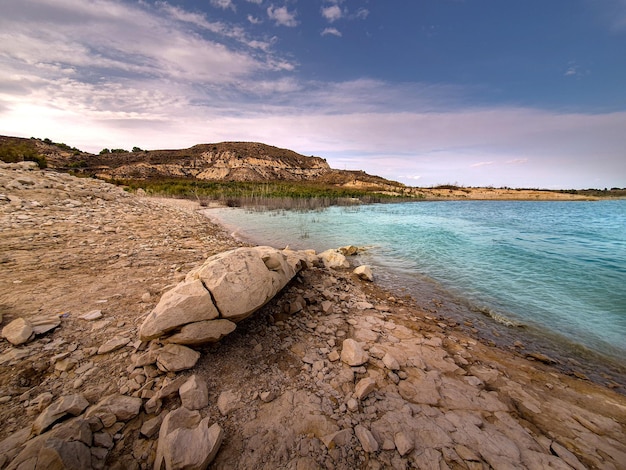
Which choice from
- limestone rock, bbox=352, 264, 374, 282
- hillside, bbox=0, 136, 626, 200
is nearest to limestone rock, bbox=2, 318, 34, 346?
limestone rock, bbox=352, 264, 374, 282

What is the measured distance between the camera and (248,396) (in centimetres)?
233

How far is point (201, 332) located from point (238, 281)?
0.66 m

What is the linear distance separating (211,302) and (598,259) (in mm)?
12311

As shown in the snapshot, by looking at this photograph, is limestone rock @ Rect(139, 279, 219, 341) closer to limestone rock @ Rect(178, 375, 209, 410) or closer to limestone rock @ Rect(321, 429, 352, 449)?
limestone rock @ Rect(178, 375, 209, 410)

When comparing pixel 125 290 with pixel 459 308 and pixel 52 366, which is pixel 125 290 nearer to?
pixel 52 366

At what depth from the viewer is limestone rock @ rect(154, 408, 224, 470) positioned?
1660 mm

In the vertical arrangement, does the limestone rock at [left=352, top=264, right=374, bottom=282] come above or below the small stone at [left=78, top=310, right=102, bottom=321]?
below

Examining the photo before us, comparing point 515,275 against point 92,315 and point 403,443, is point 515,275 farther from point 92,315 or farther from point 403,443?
point 92,315

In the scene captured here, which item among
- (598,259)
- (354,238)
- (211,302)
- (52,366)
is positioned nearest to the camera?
(52,366)

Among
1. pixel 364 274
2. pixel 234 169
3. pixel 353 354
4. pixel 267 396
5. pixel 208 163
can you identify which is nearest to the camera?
pixel 267 396

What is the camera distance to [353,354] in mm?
2959

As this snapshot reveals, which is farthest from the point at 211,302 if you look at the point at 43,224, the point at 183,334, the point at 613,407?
the point at 43,224

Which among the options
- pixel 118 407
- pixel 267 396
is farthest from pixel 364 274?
pixel 118 407

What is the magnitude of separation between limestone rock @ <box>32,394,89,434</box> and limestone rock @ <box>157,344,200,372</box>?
1.93ft
